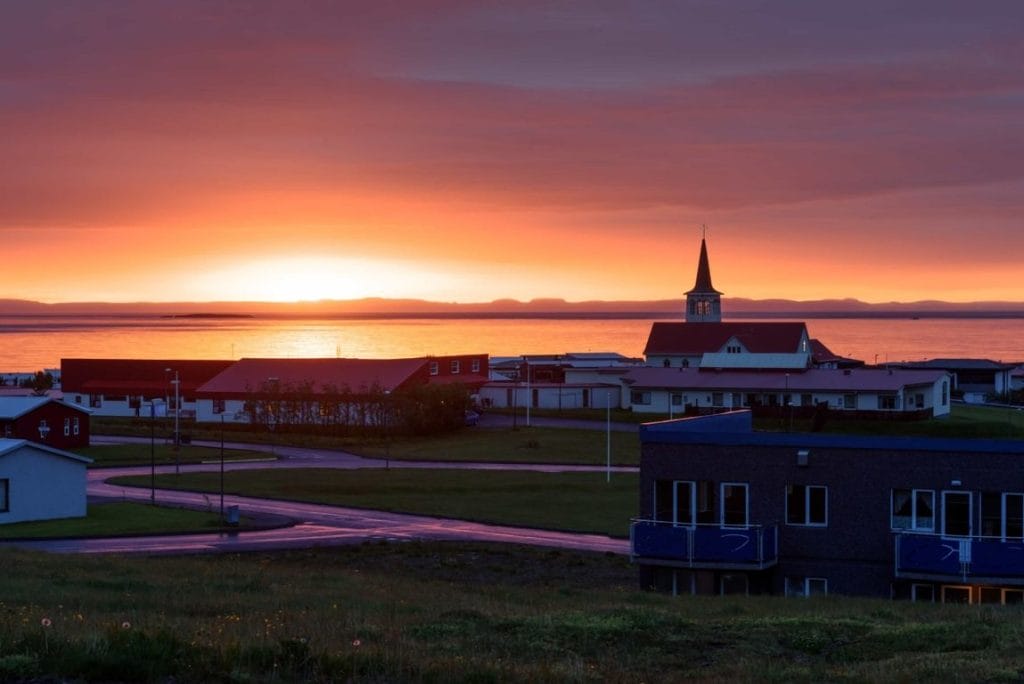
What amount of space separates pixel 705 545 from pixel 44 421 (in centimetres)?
5984

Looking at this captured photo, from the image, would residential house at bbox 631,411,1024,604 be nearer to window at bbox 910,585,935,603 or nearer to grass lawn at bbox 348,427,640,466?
window at bbox 910,585,935,603

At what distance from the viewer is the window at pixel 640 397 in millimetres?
106750

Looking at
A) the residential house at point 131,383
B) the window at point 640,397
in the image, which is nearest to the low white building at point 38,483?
the residential house at point 131,383

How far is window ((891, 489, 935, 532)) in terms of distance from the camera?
33.7m

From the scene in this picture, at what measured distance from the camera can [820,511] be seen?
113 ft

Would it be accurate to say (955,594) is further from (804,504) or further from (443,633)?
(443,633)

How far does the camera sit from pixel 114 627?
15.9 meters

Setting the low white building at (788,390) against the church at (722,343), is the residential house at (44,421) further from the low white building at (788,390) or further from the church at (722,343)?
the church at (722,343)

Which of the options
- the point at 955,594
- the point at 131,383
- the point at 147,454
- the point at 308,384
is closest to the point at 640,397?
the point at 308,384

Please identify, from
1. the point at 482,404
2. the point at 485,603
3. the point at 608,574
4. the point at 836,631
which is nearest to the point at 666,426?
the point at 608,574

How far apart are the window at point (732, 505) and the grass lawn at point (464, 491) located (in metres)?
15.8

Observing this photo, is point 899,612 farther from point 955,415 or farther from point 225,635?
point 955,415

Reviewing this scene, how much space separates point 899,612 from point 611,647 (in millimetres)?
8886

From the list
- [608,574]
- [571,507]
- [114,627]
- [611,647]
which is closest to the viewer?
[114,627]
